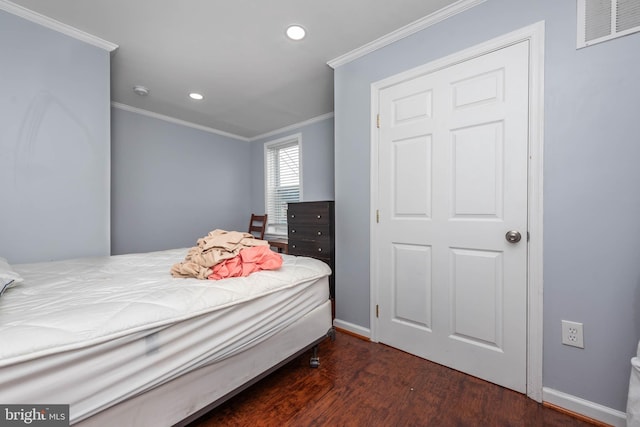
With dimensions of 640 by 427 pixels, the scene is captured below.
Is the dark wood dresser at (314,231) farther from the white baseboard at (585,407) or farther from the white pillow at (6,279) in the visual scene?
the white pillow at (6,279)

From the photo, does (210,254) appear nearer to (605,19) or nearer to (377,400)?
(377,400)

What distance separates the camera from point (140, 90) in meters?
3.00

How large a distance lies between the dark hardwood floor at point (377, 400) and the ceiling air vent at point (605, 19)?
1977 millimetres

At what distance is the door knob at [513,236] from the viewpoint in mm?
1569

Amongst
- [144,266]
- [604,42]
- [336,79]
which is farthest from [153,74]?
[604,42]

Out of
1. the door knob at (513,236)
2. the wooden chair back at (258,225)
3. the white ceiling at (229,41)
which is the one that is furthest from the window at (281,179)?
the door knob at (513,236)

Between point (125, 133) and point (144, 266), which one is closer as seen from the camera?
point (144, 266)

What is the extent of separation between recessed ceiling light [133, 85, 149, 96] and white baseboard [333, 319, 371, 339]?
3250 mm

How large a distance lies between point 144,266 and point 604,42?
2.94 metres

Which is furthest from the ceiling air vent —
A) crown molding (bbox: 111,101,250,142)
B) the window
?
crown molding (bbox: 111,101,250,142)

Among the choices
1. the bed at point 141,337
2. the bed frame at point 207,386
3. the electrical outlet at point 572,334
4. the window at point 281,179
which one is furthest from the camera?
the window at point 281,179

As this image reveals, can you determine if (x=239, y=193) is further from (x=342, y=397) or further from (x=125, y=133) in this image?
(x=342, y=397)

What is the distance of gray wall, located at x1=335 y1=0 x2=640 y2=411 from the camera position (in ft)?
4.25

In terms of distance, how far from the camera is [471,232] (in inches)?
69.1
